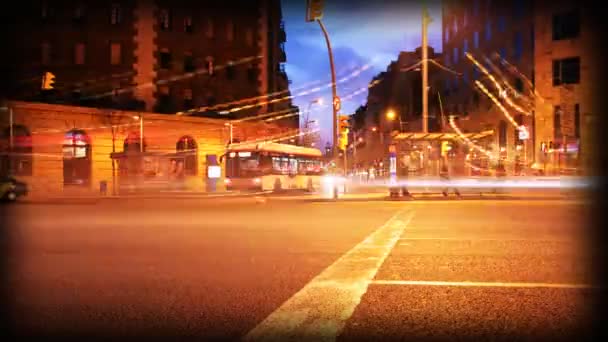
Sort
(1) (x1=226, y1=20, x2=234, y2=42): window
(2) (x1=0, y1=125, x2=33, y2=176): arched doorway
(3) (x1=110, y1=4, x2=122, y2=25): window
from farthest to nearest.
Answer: (1) (x1=226, y1=20, x2=234, y2=42): window
(3) (x1=110, y1=4, x2=122, y2=25): window
(2) (x1=0, y1=125, x2=33, y2=176): arched doorway

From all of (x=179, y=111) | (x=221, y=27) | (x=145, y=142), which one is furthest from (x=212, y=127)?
(x=221, y=27)

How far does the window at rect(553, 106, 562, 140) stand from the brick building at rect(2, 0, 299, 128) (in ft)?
68.1

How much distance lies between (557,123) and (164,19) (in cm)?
2713

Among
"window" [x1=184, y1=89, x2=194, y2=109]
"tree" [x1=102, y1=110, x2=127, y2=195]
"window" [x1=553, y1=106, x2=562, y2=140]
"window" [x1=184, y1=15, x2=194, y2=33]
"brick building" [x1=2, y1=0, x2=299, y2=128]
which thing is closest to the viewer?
"tree" [x1=102, y1=110, x2=127, y2=195]

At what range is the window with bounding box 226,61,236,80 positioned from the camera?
41188mm

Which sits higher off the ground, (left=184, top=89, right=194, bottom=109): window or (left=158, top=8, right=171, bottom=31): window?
(left=158, top=8, right=171, bottom=31): window

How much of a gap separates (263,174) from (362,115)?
90.9 m

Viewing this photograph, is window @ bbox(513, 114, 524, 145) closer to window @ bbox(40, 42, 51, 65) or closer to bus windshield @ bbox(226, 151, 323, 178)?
bus windshield @ bbox(226, 151, 323, 178)

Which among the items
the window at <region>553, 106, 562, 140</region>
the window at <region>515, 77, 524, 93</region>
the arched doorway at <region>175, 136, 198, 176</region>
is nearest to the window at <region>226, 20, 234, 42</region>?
the arched doorway at <region>175, 136, 198, 176</region>

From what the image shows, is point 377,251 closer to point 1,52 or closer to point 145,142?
point 1,52

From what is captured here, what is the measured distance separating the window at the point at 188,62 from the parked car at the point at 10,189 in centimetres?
1626

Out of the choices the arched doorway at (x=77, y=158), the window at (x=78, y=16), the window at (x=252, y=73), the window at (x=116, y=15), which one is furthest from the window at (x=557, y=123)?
the window at (x=78, y=16)

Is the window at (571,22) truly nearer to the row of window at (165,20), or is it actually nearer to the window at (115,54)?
the row of window at (165,20)

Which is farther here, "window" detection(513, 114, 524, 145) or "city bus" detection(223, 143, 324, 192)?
"window" detection(513, 114, 524, 145)
